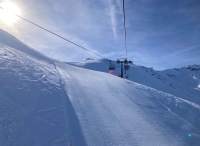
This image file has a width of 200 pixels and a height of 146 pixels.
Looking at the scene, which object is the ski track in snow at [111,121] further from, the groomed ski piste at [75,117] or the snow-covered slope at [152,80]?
the snow-covered slope at [152,80]

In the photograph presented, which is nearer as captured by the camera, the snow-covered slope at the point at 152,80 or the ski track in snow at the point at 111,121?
the ski track in snow at the point at 111,121

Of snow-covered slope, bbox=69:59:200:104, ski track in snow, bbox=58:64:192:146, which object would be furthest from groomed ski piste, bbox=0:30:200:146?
snow-covered slope, bbox=69:59:200:104

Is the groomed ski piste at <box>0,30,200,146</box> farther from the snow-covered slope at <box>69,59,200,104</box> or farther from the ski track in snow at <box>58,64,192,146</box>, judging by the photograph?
the snow-covered slope at <box>69,59,200,104</box>

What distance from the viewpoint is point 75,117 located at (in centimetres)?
427

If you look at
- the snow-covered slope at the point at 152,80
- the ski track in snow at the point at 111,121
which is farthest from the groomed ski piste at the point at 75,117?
the snow-covered slope at the point at 152,80

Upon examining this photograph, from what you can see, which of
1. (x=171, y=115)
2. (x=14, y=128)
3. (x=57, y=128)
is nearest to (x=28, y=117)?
(x=14, y=128)

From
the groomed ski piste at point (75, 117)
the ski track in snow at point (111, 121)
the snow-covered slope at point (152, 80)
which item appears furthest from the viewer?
the snow-covered slope at point (152, 80)

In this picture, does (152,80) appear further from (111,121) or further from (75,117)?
(75,117)

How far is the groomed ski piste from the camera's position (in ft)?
11.2

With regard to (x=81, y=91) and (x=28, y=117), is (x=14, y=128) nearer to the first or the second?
(x=28, y=117)

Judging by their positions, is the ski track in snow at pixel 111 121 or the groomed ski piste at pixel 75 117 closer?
the groomed ski piste at pixel 75 117

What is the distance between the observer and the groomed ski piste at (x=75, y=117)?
3.40 meters

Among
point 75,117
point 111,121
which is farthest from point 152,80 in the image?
point 75,117

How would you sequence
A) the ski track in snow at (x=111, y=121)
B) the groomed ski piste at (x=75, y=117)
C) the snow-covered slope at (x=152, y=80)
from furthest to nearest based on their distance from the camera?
the snow-covered slope at (x=152, y=80) → the ski track in snow at (x=111, y=121) → the groomed ski piste at (x=75, y=117)
